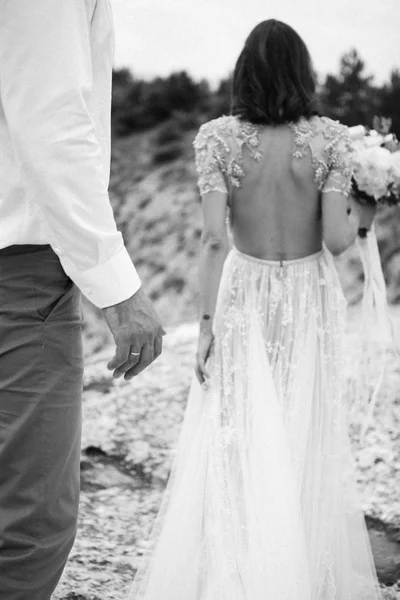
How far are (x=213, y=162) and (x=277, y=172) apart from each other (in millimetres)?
225

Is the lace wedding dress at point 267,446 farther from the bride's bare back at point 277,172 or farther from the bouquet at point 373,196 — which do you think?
the bouquet at point 373,196

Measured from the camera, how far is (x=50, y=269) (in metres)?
1.62

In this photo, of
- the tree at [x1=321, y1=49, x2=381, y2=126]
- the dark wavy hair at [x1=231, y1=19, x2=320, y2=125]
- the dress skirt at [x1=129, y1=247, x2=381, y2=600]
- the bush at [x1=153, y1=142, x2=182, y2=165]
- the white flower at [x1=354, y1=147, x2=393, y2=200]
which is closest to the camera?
the dress skirt at [x1=129, y1=247, x2=381, y2=600]

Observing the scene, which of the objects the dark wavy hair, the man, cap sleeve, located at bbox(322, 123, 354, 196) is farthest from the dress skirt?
the man

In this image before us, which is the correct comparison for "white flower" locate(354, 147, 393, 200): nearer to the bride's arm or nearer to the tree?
the bride's arm

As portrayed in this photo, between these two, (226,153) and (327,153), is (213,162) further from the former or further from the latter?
(327,153)

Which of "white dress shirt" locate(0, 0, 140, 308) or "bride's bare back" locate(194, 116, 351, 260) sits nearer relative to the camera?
"white dress shirt" locate(0, 0, 140, 308)

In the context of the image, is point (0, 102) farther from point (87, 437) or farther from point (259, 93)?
point (87, 437)

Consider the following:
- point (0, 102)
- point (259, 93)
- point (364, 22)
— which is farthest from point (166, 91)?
point (0, 102)

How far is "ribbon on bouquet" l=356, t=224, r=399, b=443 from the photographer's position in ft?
10.7

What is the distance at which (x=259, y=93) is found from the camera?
2723mm

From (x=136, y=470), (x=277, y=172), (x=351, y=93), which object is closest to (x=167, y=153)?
(x=351, y=93)

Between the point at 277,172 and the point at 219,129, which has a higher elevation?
the point at 219,129

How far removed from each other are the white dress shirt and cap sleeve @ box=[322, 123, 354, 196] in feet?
4.39
